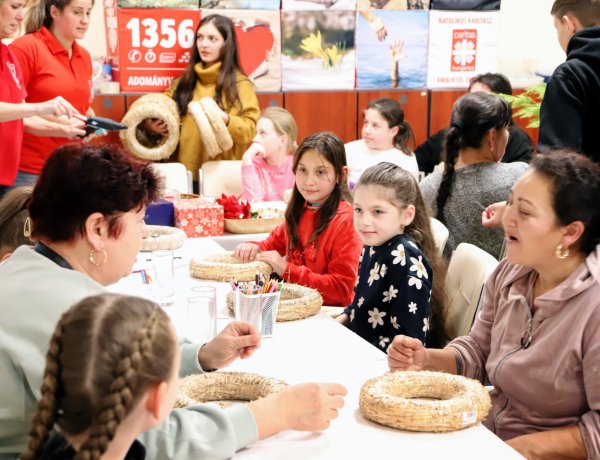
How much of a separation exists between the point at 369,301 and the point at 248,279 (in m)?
0.44

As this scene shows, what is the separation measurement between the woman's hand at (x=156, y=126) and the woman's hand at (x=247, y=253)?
2.58m

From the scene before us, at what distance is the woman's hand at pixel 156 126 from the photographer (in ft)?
17.9

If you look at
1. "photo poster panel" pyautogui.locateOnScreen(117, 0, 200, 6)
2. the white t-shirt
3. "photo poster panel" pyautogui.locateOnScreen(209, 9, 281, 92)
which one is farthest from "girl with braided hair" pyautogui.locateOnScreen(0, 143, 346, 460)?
"photo poster panel" pyautogui.locateOnScreen(209, 9, 281, 92)

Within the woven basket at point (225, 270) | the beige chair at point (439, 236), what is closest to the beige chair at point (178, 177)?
the woven basket at point (225, 270)

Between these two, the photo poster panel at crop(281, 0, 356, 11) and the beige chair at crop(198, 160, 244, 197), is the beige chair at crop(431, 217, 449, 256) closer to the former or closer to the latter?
the beige chair at crop(198, 160, 244, 197)

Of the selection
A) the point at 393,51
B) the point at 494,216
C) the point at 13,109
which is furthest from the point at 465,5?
the point at 494,216

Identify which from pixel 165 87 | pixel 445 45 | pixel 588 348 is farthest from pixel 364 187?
pixel 445 45

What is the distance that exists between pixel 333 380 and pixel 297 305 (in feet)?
1.70

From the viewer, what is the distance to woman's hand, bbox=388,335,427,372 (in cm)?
197

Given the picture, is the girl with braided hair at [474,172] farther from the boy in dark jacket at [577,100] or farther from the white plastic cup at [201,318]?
the white plastic cup at [201,318]

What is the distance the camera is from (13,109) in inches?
134

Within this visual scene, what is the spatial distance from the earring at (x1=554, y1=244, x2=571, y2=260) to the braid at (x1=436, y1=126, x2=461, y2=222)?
1.63 m

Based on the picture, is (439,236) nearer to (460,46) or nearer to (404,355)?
(404,355)

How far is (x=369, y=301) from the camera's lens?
2605mm
